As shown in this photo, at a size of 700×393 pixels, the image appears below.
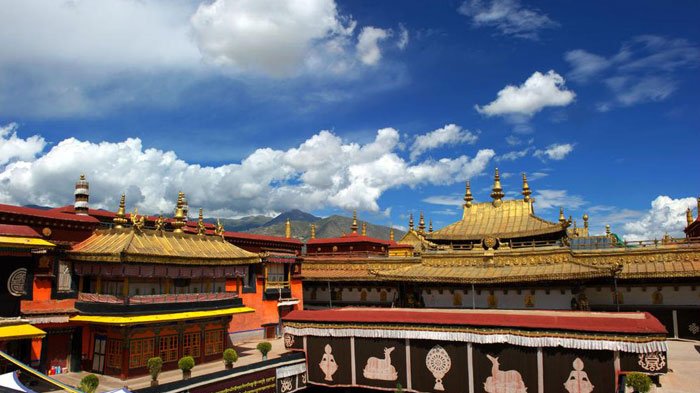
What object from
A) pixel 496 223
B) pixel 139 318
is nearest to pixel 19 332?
pixel 139 318

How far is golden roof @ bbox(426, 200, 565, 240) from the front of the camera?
3228 cm

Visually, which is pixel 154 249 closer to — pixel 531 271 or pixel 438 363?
pixel 438 363

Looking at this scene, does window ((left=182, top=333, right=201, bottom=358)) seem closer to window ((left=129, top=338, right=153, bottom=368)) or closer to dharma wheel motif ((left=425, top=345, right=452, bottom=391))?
window ((left=129, top=338, right=153, bottom=368))

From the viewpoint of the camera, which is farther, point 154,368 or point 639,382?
point 154,368

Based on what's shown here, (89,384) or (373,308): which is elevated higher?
(373,308)

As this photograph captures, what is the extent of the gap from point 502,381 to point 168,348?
586 inches

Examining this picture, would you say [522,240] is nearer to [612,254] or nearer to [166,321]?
[612,254]

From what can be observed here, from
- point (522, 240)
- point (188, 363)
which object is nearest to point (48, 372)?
point (188, 363)

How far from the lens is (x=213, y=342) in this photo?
86.1ft

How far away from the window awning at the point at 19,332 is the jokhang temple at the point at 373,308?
62mm

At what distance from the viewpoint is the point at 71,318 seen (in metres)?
22.5

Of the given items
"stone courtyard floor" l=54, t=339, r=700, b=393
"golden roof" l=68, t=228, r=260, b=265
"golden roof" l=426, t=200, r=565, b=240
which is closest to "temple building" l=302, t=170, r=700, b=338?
"golden roof" l=426, t=200, r=565, b=240

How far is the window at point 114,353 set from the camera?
2231 centimetres

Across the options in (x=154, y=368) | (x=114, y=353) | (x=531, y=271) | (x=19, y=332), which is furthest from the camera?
(x=531, y=271)
